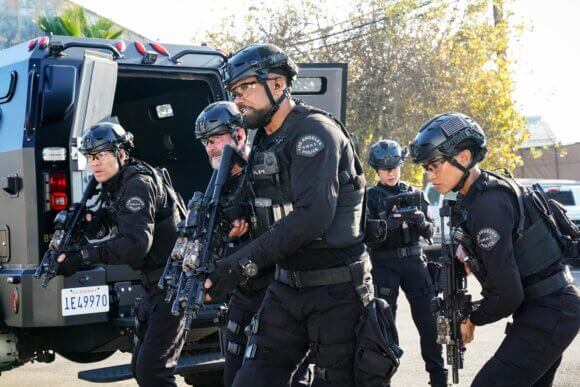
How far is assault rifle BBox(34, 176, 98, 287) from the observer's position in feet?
19.2

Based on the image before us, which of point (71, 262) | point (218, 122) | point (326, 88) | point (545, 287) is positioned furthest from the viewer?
point (326, 88)

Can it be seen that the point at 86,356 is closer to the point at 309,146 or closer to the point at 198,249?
the point at 198,249

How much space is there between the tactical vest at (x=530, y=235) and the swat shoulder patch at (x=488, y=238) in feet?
0.57

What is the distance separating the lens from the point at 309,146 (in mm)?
4129

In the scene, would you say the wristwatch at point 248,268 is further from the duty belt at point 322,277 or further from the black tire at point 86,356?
the black tire at point 86,356

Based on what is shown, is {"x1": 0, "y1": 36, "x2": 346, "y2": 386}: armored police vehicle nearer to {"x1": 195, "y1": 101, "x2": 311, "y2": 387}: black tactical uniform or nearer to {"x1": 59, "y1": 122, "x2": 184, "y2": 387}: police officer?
{"x1": 59, "y1": 122, "x2": 184, "y2": 387}: police officer

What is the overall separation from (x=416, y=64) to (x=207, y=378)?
17.9m

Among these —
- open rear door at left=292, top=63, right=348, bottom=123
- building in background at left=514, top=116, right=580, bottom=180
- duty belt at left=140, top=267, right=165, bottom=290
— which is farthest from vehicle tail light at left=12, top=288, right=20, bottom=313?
building in background at left=514, top=116, right=580, bottom=180

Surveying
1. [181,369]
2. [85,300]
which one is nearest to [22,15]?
[85,300]

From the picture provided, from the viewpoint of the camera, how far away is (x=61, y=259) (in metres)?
5.83

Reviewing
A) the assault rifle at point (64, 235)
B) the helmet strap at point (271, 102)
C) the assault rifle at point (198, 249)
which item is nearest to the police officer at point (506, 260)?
the helmet strap at point (271, 102)

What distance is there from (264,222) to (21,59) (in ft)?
10.5

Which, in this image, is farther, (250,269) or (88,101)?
(88,101)

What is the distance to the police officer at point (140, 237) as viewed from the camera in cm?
547
